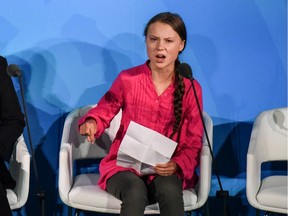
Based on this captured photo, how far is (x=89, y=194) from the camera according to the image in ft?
8.47

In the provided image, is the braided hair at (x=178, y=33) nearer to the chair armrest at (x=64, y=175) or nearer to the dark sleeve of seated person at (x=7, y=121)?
the chair armrest at (x=64, y=175)

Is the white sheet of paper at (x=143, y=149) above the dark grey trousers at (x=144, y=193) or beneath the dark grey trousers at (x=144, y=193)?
above

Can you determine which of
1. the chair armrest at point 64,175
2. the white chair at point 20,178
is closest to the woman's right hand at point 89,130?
the chair armrest at point 64,175

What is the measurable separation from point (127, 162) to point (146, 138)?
15 centimetres

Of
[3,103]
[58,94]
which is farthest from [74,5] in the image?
[3,103]

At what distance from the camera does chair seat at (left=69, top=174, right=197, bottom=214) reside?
2.53m

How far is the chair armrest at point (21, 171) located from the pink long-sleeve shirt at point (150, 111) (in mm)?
339

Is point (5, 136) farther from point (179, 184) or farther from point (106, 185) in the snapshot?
point (179, 184)

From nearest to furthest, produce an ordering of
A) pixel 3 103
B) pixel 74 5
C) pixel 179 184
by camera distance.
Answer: pixel 179 184 < pixel 3 103 < pixel 74 5

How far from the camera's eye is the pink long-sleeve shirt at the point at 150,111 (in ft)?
8.81

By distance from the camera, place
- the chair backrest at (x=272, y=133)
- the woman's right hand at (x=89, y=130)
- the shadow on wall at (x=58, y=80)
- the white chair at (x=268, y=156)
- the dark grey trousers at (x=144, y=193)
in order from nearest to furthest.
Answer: the dark grey trousers at (x=144, y=193) < the woman's right hand at (x=89, y=130) < the white chair at (x=268, y=156) < the chair backrest at (x=272, y=133) < the shadow on wall at (x=58, y=80)

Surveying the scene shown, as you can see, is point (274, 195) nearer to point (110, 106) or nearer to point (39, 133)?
point (110, 106)

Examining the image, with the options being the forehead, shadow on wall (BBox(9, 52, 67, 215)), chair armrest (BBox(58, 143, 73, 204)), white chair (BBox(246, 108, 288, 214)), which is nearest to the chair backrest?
white chair (BBox(246, 108, 288, 214))

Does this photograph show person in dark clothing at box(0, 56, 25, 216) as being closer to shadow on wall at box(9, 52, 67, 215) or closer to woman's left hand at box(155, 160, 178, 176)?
shadow on wall at box(9, 52, 67, 215)
